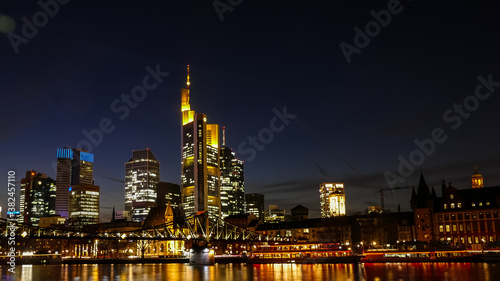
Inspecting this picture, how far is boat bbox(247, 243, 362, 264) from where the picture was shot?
115169mm

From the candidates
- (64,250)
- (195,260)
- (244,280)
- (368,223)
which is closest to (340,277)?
(244,280)

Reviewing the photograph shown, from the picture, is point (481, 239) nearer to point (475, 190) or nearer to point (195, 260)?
point (475, 190)

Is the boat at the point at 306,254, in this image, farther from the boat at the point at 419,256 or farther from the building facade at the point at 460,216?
the building facade at the point at 460,216

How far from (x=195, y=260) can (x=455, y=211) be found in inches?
2725

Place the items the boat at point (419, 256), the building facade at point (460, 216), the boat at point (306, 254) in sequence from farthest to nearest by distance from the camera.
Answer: the building facade at point (460, 216)
the boat at point (306, 254)
the boat at point (419, 256)

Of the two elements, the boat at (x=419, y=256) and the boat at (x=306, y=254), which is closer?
the boat at (x=419, y=256)

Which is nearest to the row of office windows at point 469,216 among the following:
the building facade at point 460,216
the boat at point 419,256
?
the building facade at point 460,216

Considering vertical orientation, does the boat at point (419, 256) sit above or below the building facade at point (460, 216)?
below

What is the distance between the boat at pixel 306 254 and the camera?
4534 inches

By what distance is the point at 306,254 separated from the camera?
122500 millimetres

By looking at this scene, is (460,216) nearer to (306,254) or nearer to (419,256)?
(419,256)

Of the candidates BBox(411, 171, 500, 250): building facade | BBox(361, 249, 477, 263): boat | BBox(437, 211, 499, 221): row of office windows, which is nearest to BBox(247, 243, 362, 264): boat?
BBox(361, 249, 477, 263): boat

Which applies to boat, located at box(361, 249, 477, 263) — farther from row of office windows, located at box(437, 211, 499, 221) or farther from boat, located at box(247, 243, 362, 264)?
row of office windows, located at box(437, 211, 499, 221)

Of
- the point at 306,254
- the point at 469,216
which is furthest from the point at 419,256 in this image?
the point at 469,216
